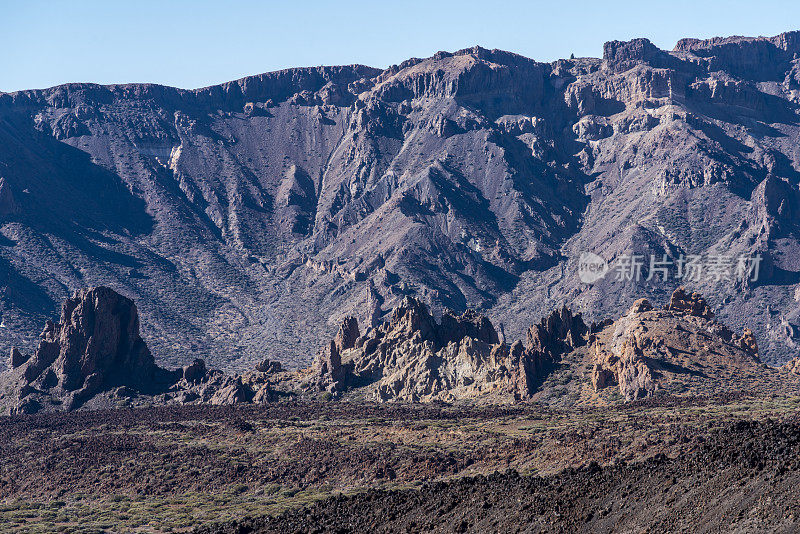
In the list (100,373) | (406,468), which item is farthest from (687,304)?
(100,373)

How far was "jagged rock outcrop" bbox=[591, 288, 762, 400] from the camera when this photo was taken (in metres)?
119

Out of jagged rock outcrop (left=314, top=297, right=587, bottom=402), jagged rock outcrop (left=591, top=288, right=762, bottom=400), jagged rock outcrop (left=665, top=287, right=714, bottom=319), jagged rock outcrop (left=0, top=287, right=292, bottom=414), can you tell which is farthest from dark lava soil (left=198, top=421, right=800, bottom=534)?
jagged rock outcrop (left=665, top=287, right=714, bottom=319)

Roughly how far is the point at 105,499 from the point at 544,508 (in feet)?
155

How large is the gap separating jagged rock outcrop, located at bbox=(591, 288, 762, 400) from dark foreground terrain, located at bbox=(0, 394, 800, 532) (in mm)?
9620

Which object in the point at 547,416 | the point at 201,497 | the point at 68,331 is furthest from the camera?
the point at 68,331

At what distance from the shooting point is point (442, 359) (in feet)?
438

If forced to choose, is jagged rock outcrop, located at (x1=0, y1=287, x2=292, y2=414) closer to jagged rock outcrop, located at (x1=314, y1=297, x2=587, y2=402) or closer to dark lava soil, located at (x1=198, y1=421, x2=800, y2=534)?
jagged rock outcrop, located at (x1=314, y1=297, x2=587, y2=402)

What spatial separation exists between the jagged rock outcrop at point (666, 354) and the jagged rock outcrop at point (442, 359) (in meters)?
5.86

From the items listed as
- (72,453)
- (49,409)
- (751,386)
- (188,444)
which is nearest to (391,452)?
(188,444)

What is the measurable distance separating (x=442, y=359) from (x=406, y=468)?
137ft

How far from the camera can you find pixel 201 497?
306 ft

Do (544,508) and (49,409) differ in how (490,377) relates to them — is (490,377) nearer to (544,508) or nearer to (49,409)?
(49,409)

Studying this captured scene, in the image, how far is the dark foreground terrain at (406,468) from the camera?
56.6 m

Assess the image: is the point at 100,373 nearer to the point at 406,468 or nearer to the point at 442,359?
the point at 442,359
